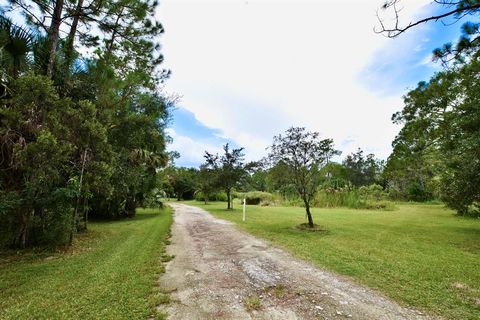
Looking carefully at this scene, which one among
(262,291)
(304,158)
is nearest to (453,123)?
(304,158)

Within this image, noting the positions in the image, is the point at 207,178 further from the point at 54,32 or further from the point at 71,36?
the point at 54,32

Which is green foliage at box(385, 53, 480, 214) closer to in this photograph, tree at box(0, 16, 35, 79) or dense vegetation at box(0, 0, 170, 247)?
dense vegetation at box(0, 0, 170, 247)

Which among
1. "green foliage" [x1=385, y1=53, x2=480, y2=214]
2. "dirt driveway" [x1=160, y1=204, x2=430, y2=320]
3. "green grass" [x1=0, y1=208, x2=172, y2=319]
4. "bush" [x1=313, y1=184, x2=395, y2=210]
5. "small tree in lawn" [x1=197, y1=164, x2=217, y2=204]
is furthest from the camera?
"bush" [x1=313, y1=184, x2=395, y2=210]

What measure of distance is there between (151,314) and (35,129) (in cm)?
493

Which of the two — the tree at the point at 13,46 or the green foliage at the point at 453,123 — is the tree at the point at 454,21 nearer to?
the green foliage at the point at 453,123

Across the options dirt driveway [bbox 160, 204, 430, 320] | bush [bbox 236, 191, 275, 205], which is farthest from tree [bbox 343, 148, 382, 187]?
dirt driveway [bbox 160, 204, 430, 320]

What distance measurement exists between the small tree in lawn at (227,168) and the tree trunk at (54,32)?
12.6 meters

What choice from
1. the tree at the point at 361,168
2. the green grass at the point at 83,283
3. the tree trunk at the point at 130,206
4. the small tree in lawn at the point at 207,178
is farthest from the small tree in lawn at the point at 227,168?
the tree at the point at 361,168

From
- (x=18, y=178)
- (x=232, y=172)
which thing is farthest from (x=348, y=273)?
(x=232, y=172)

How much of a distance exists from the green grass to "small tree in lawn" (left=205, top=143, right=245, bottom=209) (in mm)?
11725

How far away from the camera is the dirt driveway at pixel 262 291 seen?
3008 mm

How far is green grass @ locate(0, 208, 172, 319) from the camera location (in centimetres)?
317

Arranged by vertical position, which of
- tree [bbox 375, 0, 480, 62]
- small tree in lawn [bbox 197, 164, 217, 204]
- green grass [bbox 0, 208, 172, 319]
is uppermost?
tree [bbox 375, 0, 480, 62]

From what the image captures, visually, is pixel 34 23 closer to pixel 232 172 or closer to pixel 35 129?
pixel 35 129
